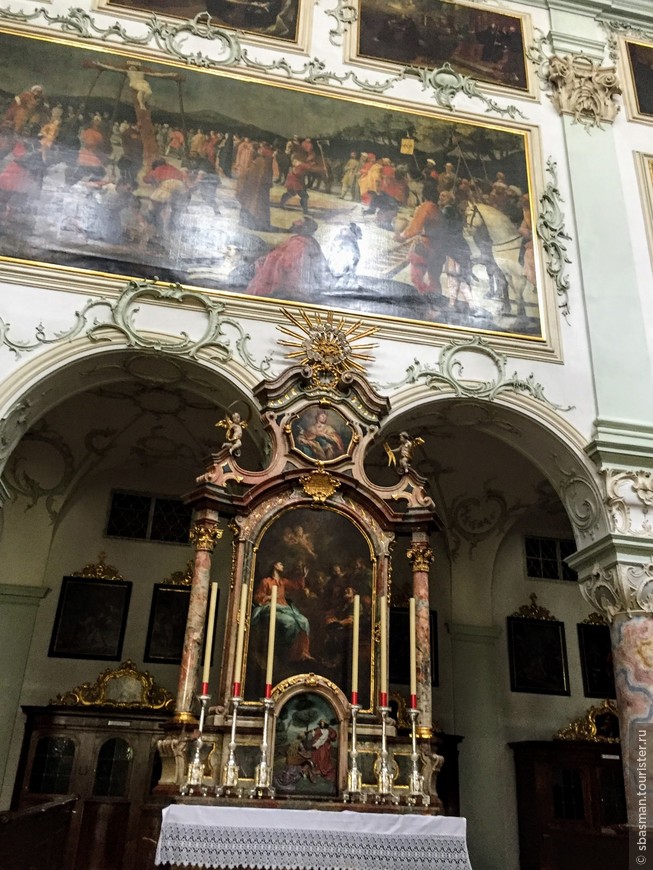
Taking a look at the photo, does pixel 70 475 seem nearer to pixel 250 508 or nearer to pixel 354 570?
pixel 250 508

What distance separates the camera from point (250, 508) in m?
7.52

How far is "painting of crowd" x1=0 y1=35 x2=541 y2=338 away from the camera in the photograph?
8820mm

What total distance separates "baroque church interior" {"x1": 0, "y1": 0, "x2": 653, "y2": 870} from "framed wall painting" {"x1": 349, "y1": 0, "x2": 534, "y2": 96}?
54 mm

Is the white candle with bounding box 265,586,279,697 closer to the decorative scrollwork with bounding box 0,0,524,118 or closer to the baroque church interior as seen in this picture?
the baroque church interior

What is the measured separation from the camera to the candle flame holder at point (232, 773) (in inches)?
242

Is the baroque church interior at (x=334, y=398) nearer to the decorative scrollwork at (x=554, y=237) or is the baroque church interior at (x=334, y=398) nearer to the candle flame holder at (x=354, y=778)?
the decorative scrollwork at (x=554, y=237)

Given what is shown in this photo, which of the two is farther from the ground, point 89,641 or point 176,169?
point 176,169

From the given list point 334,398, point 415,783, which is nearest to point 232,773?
point 415,783

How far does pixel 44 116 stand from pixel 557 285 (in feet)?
21.2

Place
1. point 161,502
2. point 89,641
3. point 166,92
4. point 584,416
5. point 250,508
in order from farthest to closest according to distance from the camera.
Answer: point 161,502 < point 89,641 < point 166,92 < point 584,416 < point 250,508

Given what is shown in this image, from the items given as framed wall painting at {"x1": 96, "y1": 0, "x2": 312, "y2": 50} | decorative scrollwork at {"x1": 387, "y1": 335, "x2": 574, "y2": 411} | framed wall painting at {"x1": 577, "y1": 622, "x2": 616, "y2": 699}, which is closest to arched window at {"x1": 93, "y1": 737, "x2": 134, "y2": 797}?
decorative scrollwork at {"x1": 387, "y1": 335, "x2": 574, "y2": 411}

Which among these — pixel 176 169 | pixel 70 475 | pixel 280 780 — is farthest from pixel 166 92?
pixel 280 780

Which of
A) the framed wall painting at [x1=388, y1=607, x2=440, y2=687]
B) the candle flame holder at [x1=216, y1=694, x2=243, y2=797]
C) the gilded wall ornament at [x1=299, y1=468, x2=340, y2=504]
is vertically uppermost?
the gilded wall ornament at [x1=299, y1=468, x2=340, y2=504]

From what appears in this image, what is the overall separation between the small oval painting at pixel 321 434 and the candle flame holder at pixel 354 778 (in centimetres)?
247
